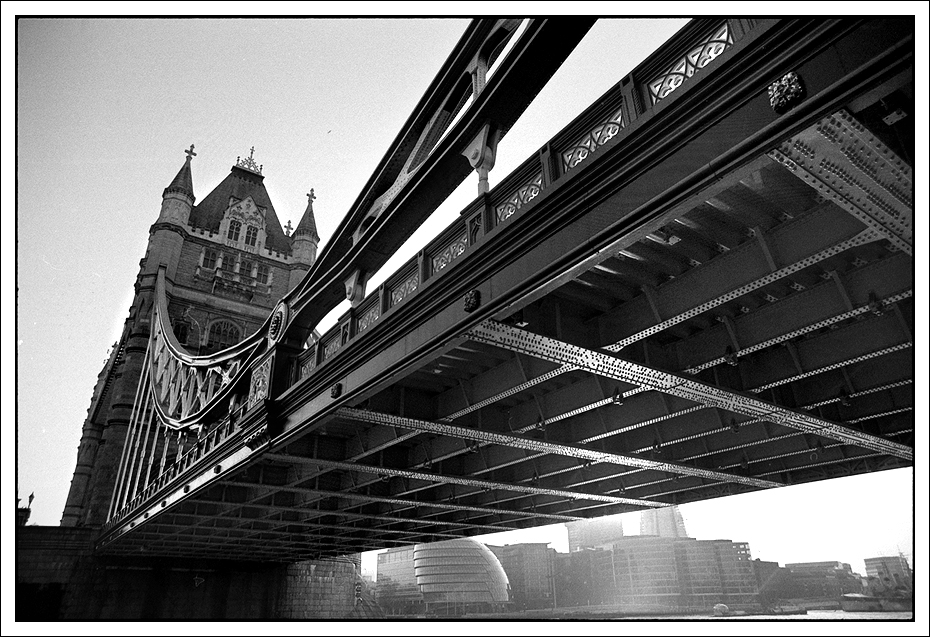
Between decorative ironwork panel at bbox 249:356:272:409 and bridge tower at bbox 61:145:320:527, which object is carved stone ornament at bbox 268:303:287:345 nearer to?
decorative ironwork panel at bbox 249:356:272:409

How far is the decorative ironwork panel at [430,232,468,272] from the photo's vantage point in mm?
7121

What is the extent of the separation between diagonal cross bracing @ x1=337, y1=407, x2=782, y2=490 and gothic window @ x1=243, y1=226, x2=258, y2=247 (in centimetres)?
5564

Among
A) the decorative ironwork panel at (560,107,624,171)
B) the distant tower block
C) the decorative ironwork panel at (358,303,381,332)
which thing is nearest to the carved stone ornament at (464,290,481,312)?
the decorative ironwork panel at (560,107,624,171)

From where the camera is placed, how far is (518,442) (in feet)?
39.6

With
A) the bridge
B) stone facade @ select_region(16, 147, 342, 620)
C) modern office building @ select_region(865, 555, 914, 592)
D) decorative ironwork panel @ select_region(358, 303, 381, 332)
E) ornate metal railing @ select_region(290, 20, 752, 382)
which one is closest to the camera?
the bridge

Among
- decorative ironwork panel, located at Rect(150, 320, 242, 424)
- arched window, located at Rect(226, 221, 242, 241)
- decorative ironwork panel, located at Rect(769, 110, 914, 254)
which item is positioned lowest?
decorative ironwork panel, located at Rect(769, 110, 914, 254)

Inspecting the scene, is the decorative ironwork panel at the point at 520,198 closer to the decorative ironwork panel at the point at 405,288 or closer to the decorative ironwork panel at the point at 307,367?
the decorative ironwork panel at the point at 405,288

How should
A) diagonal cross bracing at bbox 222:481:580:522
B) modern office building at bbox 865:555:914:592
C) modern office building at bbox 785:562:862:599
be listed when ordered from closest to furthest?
modern office building at bbox 865:555:914:592, diagonal cross bracing at bbox 222:481:580:522, modern office building at bbox 785:562:862:599

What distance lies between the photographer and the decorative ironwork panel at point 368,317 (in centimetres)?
900

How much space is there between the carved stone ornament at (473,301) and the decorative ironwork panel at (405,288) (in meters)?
1.39

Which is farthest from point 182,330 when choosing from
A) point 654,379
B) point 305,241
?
A: point 654,379

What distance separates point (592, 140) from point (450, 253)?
239cm

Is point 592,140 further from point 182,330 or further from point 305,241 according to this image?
point 305,241

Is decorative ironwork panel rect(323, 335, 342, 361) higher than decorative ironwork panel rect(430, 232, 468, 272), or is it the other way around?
decorative ironwork panel rect(323, 335, 342, 361)
